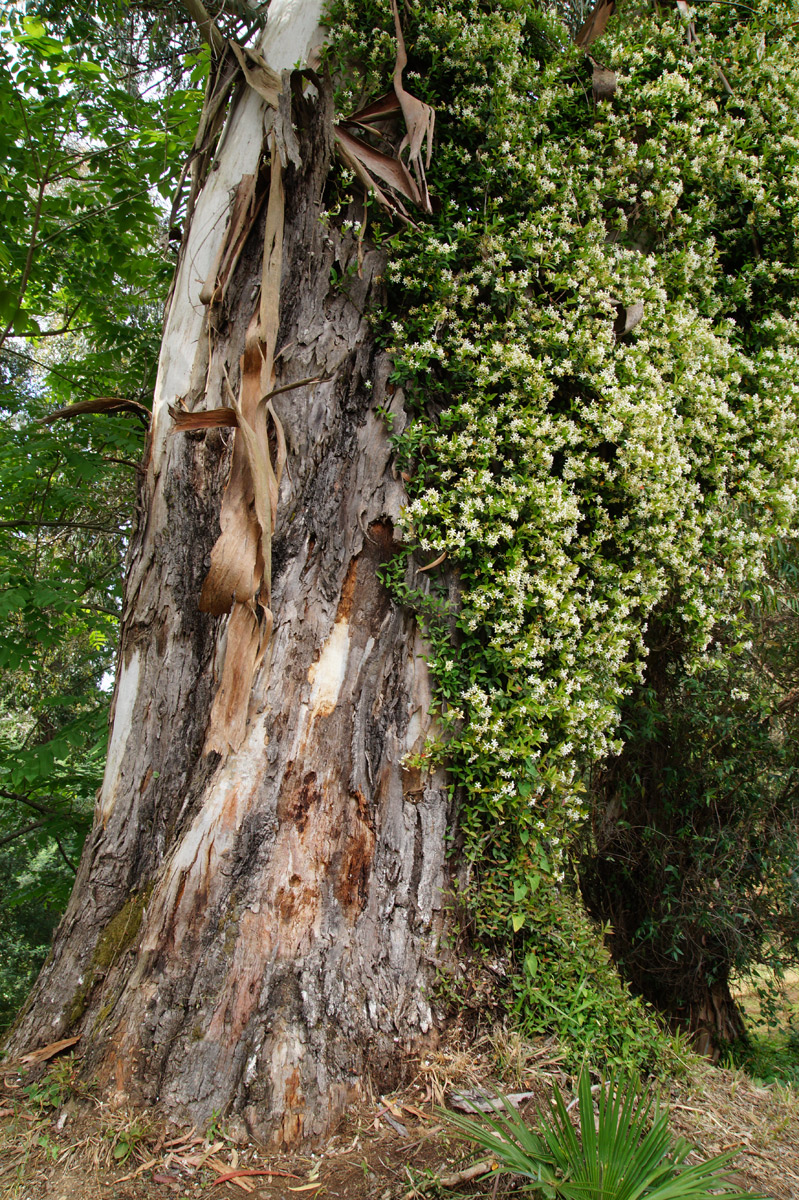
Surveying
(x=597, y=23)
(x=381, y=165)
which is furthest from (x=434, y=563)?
(x=597, y=23)

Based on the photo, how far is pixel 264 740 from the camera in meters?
2.38

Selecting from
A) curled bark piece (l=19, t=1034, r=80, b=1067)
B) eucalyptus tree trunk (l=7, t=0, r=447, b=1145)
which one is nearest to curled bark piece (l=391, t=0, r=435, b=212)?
eucalyptus tree trunk (l=7, t=0, r=447, b=1145)

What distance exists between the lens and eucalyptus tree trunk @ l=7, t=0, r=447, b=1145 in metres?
2.13

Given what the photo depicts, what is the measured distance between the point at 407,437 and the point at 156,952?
2141 millimetres

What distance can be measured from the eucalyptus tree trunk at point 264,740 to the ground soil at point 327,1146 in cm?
9

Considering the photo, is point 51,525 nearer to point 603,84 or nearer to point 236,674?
point 236,674

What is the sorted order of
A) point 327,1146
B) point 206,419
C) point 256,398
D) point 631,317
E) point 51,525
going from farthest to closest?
point 51,525
point 631,317
point 256,398
point 206,419
point 327,1146

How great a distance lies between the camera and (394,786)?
2498 mm

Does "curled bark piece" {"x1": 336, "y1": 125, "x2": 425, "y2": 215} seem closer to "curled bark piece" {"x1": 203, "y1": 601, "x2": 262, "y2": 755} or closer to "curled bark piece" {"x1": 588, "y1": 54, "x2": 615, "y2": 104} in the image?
"curled bark piece" {"x1": 588, "y1": 54, "x2": 615, "y2": 104}

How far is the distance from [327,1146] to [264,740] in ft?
4.16

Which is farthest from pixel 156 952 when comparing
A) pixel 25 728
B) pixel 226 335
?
pixel 25 728

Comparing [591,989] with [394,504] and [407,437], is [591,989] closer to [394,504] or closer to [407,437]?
[394,504]

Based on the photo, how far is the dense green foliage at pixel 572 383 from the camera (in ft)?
8.59

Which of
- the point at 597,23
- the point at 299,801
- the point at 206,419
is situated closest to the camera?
the point at 299,801
